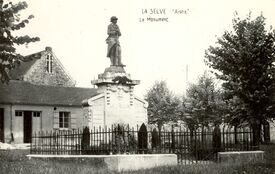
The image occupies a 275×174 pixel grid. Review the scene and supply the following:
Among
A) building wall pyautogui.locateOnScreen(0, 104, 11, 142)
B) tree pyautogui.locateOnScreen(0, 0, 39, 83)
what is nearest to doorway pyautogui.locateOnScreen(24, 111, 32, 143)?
building wall pyautogui.locateOnScreen(0, 104, 11, 142)

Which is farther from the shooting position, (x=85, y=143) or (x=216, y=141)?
(x=216, y=141)

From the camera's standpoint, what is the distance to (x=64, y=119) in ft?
104

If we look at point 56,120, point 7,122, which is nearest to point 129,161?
point 7,122

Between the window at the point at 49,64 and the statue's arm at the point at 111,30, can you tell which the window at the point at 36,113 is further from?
the statue's arm at the point at 111,30

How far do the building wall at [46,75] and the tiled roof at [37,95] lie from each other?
12.3 ft

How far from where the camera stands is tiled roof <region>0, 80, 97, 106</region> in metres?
29.0

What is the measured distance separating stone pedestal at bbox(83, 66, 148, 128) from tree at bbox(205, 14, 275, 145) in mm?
4377

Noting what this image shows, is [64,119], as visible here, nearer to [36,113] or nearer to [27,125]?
[36,113]

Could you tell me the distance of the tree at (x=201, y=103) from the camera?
98.5ft

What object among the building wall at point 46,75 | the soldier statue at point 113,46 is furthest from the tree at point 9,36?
the building wall at point 46,75

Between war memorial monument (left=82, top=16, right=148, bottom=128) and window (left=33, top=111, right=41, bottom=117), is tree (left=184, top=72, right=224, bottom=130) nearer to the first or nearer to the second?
window (left=33, top=111, right=41, bottom=117)

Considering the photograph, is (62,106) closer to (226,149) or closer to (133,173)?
(226,149)

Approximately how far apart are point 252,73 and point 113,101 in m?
6.13

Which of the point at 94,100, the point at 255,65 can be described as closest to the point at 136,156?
the point at 94,100
